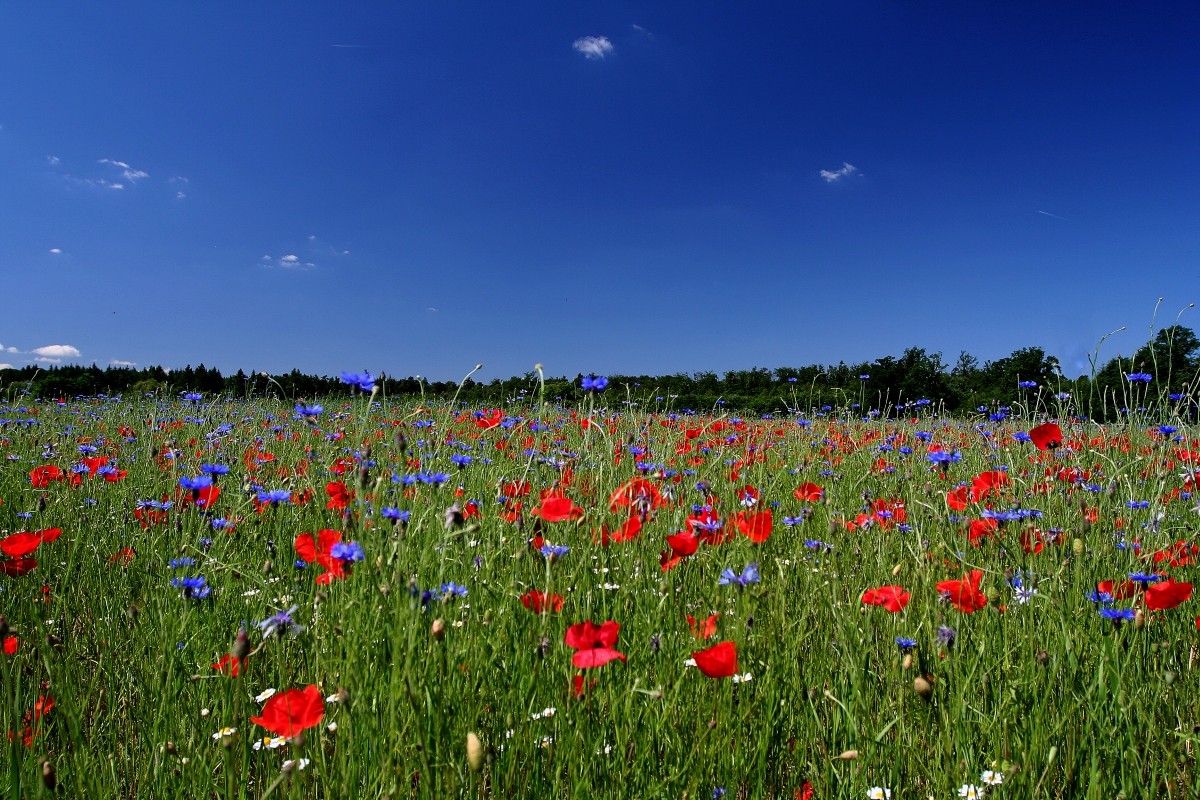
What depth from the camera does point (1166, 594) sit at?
1269mm

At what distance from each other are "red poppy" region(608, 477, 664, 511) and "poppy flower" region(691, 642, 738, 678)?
552mm

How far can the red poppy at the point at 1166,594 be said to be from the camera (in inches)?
49.4

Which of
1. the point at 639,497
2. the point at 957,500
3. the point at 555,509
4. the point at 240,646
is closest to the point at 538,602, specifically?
the point at 555,509

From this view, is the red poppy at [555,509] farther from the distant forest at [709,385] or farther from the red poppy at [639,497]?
the distant forest at [709,385]

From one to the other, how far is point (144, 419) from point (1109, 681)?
6.87 metres

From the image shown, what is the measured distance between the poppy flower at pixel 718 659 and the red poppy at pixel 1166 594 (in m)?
0.99

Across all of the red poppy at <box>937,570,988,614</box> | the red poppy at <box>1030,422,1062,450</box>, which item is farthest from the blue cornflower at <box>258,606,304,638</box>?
the red poppy at <box>1030,422,1062,450</box>

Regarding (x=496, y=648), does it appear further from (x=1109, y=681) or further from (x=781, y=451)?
(x=781, y=451)

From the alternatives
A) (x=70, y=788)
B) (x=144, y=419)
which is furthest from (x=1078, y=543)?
(x=144, y=419)

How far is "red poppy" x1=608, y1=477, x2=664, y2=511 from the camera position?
1.58 m

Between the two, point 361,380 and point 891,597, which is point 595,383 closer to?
point 361,380

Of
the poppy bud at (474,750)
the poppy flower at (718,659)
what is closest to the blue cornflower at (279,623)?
the poppy bud at (474,750)

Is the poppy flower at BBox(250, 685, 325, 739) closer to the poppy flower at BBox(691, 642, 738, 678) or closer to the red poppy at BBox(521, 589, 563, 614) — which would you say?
the red poppy at BBox(521, 589, 563, 614)

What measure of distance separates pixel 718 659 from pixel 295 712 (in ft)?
2.54
